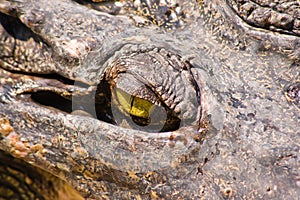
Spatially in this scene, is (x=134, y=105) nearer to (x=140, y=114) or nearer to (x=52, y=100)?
(x=140, y=114)

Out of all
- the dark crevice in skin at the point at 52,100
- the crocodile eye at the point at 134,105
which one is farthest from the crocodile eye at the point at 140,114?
the dark crevice in skin at the point at 52,100

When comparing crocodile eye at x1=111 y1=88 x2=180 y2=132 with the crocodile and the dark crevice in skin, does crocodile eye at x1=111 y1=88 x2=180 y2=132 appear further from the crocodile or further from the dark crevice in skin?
the dark crevice in skin

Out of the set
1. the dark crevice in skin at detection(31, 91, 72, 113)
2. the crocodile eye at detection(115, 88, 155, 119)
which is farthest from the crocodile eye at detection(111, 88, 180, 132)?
the dark crevice in skin at detection(31, 91, 72, 113)

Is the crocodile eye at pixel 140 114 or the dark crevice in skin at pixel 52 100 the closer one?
the crocodile eye at pixel 140 114

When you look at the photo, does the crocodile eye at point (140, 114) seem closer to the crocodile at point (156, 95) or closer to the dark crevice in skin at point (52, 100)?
the crocodile at point (156, 95)

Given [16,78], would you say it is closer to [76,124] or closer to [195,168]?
[76,124]

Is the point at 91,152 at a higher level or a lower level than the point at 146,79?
lower

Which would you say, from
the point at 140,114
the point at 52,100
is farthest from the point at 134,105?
the point at 52,100

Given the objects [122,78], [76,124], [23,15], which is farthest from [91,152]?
[23,15]
